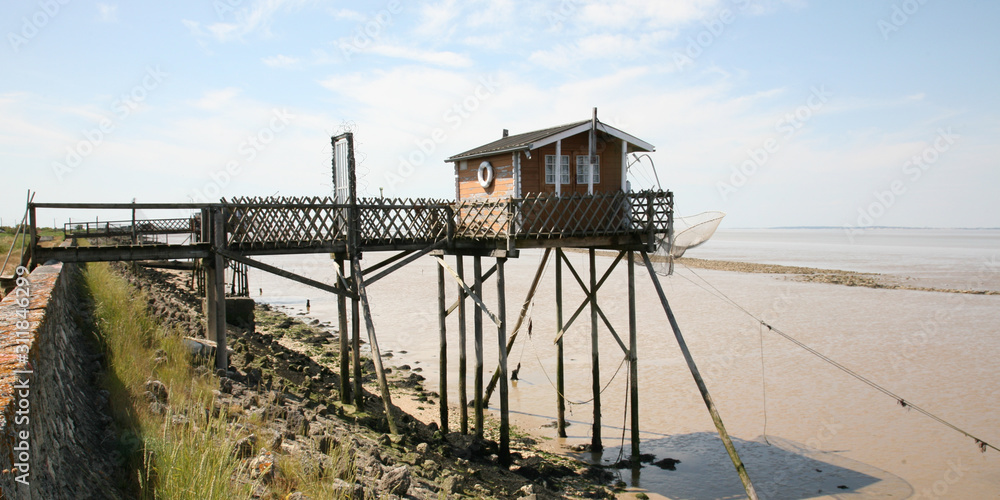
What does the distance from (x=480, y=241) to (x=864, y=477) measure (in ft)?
30.7

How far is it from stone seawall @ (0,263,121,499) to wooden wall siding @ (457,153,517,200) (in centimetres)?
881

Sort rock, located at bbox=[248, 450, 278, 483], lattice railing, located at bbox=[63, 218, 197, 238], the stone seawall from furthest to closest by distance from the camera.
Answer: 1. lattice railing, located at bbox=[63, 218, 197, 238]
2. rock, located at bbox=[248, 450, 278, 483]
3. the stone seawall

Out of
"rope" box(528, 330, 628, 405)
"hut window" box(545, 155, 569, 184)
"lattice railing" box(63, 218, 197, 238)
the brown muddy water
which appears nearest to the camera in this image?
the brown muddy water

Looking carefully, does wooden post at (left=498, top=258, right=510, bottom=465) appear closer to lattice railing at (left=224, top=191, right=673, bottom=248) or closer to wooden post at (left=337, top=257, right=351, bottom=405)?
lattice railing at (left=224, top=191, right=673, bottom=248)

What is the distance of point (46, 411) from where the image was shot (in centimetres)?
516

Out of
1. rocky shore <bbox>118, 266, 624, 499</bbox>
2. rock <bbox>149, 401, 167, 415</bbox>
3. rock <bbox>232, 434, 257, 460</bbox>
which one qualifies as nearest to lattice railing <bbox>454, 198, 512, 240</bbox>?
rocky shore <bbox>118, 266, 624, 499</bbox>

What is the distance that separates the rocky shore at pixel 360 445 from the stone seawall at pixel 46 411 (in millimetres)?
1263

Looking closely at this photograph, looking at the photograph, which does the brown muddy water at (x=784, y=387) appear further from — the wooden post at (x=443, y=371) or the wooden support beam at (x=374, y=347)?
the wooden support beam at (x=374, y=347)

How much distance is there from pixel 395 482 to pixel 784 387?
556 inches

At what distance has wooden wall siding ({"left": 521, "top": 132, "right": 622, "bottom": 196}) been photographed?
14211 mm

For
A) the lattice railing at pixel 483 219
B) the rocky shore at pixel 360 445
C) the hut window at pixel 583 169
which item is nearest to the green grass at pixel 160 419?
the rocky shore at pixel 360 445

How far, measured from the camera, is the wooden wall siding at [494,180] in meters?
14.4

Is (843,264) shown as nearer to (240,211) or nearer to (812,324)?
(812,324)

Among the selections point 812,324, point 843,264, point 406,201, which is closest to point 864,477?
point 406,201
